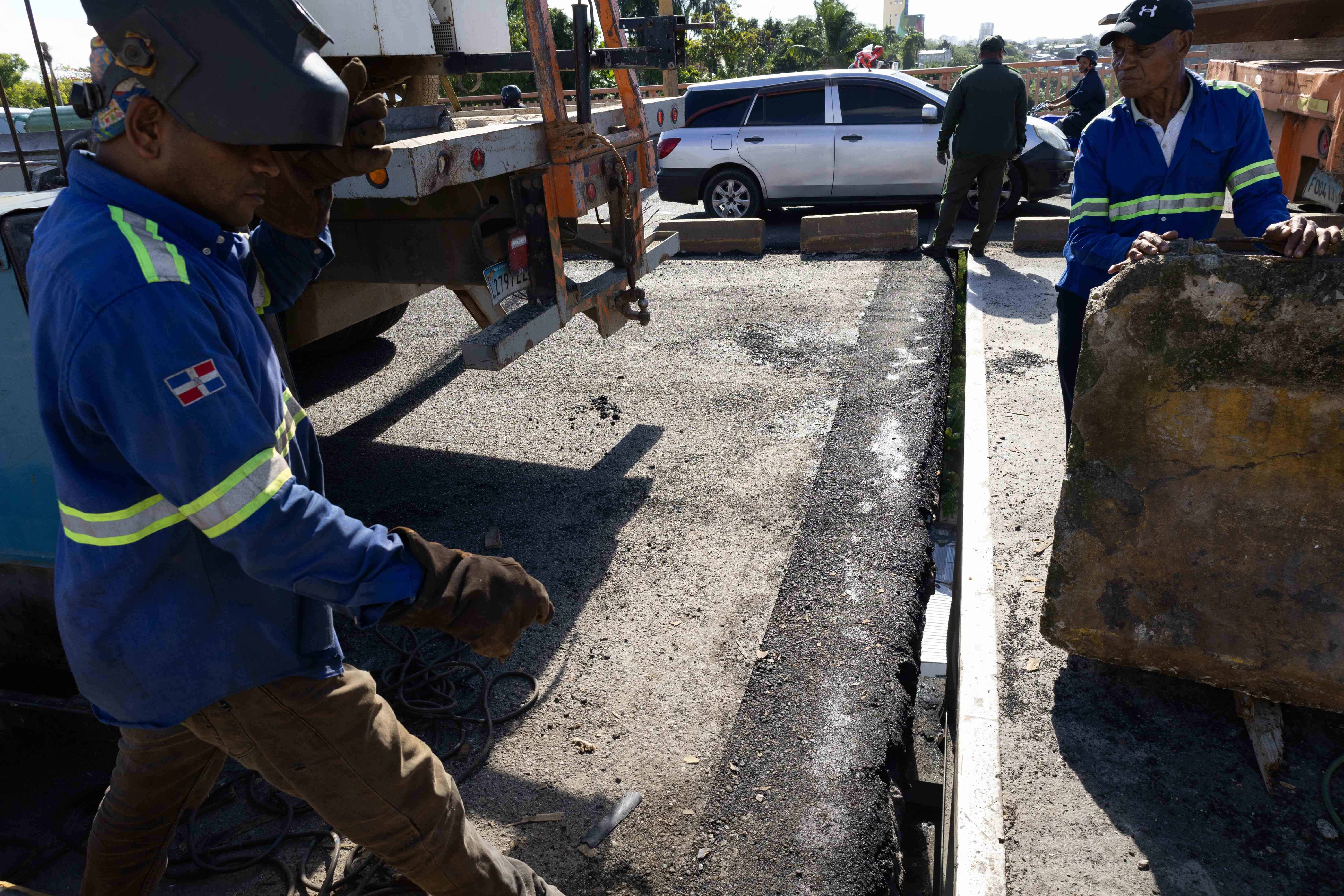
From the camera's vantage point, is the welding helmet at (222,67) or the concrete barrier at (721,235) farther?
the concrete barrier at (721,235)

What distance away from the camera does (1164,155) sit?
323cm

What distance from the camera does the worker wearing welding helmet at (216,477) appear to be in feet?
4.94

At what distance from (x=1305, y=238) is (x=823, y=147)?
811 centimetres

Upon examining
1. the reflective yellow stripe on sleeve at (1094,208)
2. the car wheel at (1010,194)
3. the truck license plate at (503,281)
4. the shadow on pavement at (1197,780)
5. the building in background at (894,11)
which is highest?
the building in background at (894,11)

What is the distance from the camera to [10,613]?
3.09 m

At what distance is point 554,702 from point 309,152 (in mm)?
1983

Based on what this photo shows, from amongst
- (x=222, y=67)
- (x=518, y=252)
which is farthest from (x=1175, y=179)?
(x=222, y=67)

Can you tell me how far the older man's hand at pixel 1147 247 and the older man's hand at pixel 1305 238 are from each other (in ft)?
0.85

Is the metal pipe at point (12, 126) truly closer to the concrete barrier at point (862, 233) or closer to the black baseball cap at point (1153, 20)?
the black baseball cap at point (1153, 20)

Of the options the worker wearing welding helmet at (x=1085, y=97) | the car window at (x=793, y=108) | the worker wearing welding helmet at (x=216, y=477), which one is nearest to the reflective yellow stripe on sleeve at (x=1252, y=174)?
the worker wearing welding helmet at (x=216, y=477)

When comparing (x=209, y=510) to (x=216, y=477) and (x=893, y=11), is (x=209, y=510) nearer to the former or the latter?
(x=216, y=477)

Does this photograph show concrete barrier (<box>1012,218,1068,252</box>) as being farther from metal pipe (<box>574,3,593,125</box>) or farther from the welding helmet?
the welding helmet

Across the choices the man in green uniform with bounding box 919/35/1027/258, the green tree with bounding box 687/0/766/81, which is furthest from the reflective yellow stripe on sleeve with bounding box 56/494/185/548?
the green tree with bounding box 687/0/766/81

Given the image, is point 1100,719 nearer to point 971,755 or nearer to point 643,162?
point 971,755
